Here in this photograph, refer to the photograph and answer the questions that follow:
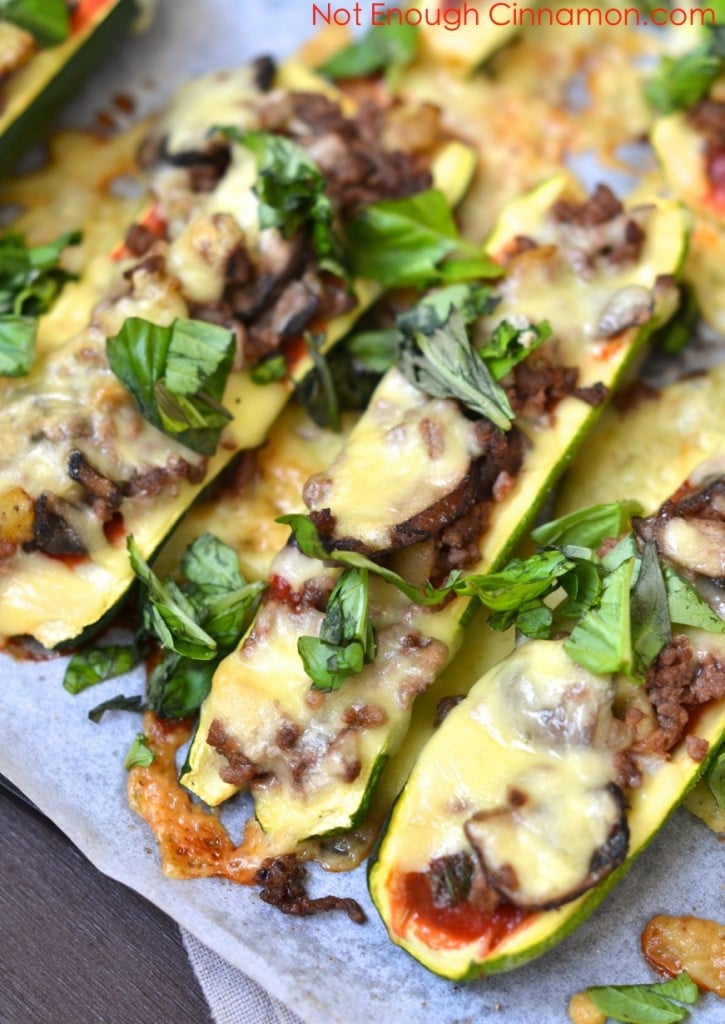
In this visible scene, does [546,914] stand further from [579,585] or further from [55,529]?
[55,529]

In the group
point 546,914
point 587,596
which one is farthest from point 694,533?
point 546,914

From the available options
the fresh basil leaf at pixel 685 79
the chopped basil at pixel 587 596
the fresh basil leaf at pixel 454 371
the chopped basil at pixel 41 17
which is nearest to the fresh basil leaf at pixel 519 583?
the chopped basil at pixel 587 596

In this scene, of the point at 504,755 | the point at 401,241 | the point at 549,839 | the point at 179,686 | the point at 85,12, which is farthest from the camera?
the point at 85,12

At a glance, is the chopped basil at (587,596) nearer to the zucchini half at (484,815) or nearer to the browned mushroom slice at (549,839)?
the zucchini half at (484,815)

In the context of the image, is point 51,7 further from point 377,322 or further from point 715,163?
point 715,163

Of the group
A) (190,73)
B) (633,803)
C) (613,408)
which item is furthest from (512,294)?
(190,73)

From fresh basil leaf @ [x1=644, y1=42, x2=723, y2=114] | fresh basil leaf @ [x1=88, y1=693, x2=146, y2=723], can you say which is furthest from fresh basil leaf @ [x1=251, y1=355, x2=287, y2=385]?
fresh basil leaf @ [x1=644, y1=42, x2=723, y2=114]

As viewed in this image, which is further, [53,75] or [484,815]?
[53,75]
